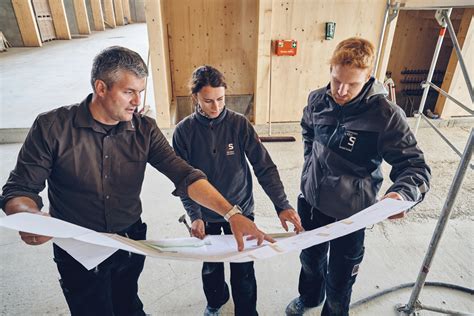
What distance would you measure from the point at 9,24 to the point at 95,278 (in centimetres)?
941

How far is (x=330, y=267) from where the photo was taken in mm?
1376

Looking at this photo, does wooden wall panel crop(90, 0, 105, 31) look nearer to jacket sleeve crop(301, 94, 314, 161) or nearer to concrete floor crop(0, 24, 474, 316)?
concrete floor crop(0, 24, 474, 316)

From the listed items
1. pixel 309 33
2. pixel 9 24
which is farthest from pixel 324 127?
pixel 9 24

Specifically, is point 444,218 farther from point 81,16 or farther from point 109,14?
point 109,14

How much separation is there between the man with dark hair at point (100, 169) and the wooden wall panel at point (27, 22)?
8.81m

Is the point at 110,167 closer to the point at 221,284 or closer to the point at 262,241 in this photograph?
the point at 262,241

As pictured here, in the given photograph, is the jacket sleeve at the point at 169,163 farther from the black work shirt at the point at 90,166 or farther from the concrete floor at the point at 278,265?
the concrete floor at the point at 278,265

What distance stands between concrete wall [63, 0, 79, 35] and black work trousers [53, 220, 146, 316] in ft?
37.6

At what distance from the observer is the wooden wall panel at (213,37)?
12.7 feet

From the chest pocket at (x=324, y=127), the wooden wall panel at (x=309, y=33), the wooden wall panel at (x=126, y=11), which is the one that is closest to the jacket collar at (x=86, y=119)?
the chest pocket at (x=324, y=127)

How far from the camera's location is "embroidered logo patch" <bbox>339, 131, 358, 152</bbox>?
121 cm

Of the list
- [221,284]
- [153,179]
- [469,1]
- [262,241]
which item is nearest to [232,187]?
[262,241]

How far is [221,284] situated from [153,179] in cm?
171

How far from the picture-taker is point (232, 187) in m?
1.46
